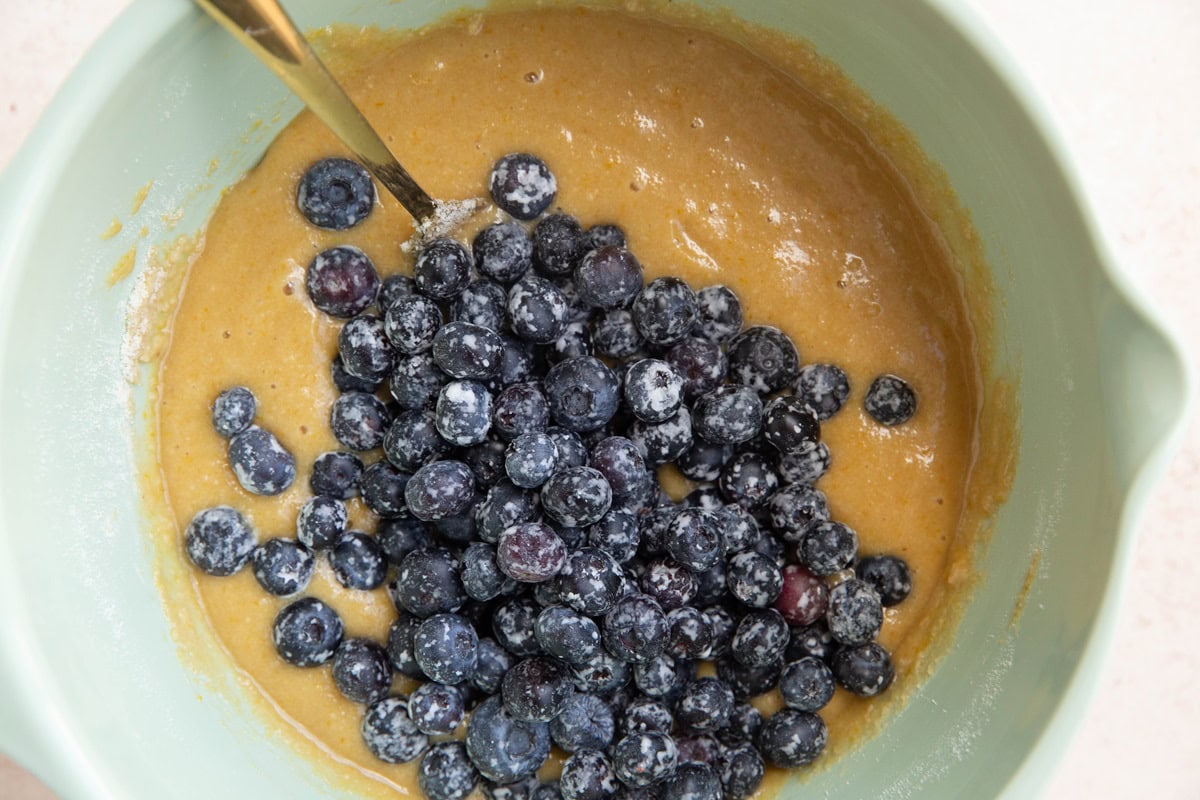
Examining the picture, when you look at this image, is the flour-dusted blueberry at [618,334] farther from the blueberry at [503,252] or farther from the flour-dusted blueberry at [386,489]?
the flour-dusted blueberry at [386,489]

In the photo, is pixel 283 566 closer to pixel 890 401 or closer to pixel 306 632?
pixel 306 632

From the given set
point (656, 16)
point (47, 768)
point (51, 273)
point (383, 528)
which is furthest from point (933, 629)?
point (51, 273)

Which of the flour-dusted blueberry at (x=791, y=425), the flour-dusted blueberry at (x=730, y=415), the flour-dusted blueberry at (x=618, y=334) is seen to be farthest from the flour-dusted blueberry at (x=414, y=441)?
the flour-dusted blueberry at (x=791, y=425)

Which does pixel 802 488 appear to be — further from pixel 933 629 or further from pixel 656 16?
pixel 656 16

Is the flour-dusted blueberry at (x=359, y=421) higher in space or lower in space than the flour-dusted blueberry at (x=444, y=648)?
higher

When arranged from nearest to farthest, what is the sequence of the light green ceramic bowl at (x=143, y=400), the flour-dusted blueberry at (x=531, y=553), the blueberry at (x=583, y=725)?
the light green ceramic bowl at (x=143, y=400), the flour-dusted blueberry at (x=531, y=553), the blueberry at (x=583, y=725)

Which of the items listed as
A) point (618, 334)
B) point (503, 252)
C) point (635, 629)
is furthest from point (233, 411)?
point (635, 629)

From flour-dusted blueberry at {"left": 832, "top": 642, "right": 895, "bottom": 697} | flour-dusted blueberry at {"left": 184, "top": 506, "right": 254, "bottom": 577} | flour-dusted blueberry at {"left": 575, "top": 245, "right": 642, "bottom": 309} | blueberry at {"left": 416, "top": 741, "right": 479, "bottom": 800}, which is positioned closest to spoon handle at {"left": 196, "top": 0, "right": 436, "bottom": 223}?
flour-dusted blueberry at {"left": 575, "top": 245, "right": 642, "bottom": 309}
